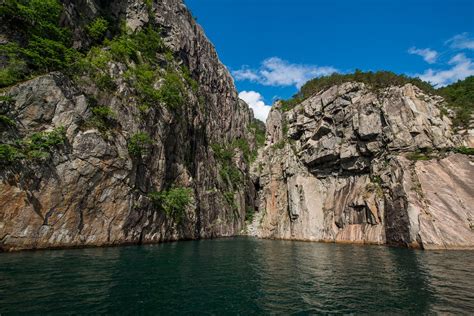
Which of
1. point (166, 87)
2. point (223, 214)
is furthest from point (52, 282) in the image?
point (223, 214)

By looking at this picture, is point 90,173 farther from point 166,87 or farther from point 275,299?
point 275,299

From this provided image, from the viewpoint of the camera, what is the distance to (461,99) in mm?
55906

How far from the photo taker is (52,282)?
48.8ft

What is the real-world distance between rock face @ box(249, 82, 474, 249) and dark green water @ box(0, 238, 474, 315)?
18.7 meters

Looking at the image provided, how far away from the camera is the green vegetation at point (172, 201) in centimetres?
4630

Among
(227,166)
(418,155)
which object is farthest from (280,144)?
(418,155)

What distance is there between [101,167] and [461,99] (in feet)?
221

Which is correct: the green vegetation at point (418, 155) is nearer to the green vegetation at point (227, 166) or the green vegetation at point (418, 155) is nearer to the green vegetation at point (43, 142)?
the green vegetation at point (227, 166)

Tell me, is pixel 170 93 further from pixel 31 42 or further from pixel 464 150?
pixel 464 150

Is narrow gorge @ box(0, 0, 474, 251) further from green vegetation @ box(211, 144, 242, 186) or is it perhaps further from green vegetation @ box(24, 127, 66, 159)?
green vegetation @ box(211, 144, 242, 186)

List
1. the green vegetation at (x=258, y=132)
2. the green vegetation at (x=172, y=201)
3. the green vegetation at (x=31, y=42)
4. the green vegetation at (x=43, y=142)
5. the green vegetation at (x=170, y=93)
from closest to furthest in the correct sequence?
the green vegetation at (x=43, y=142)
the green vegetation at (x=31, y=42)
the green vegetation at (x=172, y=201)
the green vegetation at (x=170, y=93)
the green vegetation at (x=258, y=132)

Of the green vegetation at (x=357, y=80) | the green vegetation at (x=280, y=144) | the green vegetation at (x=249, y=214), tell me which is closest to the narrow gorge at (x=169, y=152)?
the green vegetation at (x=280, y=144)

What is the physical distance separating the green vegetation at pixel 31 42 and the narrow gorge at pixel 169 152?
7.6 inches

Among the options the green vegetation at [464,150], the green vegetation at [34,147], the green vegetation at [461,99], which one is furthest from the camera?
the green vegetation at [461,99]
